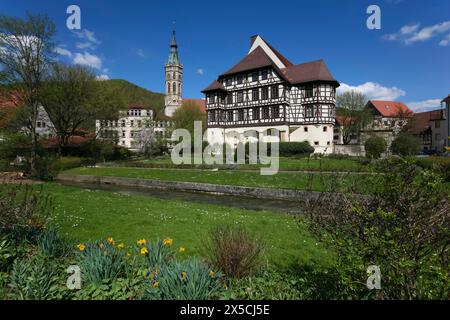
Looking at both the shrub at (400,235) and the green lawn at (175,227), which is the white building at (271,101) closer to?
the green lawn at (175,227)

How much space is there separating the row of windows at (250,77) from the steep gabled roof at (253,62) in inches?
39.0

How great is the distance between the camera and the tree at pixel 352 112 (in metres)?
59.1

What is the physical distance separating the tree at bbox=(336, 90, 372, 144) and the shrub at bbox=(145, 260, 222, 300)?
204 ft

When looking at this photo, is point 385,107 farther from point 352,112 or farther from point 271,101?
point 271,101

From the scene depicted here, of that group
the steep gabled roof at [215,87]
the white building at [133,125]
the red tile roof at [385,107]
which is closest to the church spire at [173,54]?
the white building at [133,125]

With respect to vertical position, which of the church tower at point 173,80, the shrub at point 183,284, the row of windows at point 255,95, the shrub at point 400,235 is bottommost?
the shrub at point 183,284

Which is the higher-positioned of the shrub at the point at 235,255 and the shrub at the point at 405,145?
the shrub at the point at 405,145

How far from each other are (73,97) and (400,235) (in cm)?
4379

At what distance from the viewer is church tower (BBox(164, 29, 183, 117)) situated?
96438 millimetres

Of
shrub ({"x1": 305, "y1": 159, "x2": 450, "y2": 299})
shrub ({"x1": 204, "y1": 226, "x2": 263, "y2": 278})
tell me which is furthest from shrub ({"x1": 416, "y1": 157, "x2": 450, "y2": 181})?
shrub ({"x1": 204, "y1": 226, "x2": 263, "y2": 278})

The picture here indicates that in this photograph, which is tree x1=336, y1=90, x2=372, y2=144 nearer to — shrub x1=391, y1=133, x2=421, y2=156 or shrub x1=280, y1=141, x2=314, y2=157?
shrub x1=391, y1=133, x2=421, y2=156

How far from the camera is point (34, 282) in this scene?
3734mm
